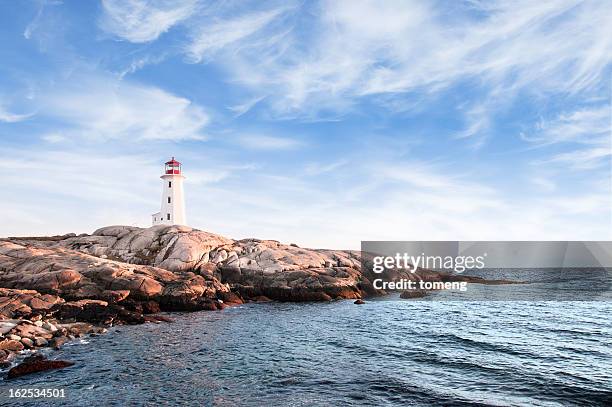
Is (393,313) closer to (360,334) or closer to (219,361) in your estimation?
→ (360,334)

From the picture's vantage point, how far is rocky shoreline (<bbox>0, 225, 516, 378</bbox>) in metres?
33.9

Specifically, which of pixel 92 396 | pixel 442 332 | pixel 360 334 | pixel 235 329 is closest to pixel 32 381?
pixel 92 396

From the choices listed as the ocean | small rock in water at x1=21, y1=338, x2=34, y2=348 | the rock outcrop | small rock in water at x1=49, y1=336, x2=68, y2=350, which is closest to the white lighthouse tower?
the rock outcrop

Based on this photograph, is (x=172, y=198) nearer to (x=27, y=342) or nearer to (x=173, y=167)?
(x=173, y=167)

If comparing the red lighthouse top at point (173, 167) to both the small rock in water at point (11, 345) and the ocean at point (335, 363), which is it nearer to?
the ocean at point (335, 363)

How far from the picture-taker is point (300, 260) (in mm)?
63875

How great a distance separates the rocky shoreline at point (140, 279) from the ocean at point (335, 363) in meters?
4.11

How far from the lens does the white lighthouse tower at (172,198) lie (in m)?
77.6

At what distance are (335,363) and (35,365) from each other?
56.2ft

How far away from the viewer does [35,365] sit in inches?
867

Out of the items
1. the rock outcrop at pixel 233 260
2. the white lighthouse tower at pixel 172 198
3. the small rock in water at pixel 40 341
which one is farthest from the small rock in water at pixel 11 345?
the white lighthouse tower at pixel 172 198

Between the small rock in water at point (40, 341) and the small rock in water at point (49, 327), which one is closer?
the small rock in water at point (40, 341)

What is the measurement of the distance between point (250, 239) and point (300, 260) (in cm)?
1604

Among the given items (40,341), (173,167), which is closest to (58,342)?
(40,341)
